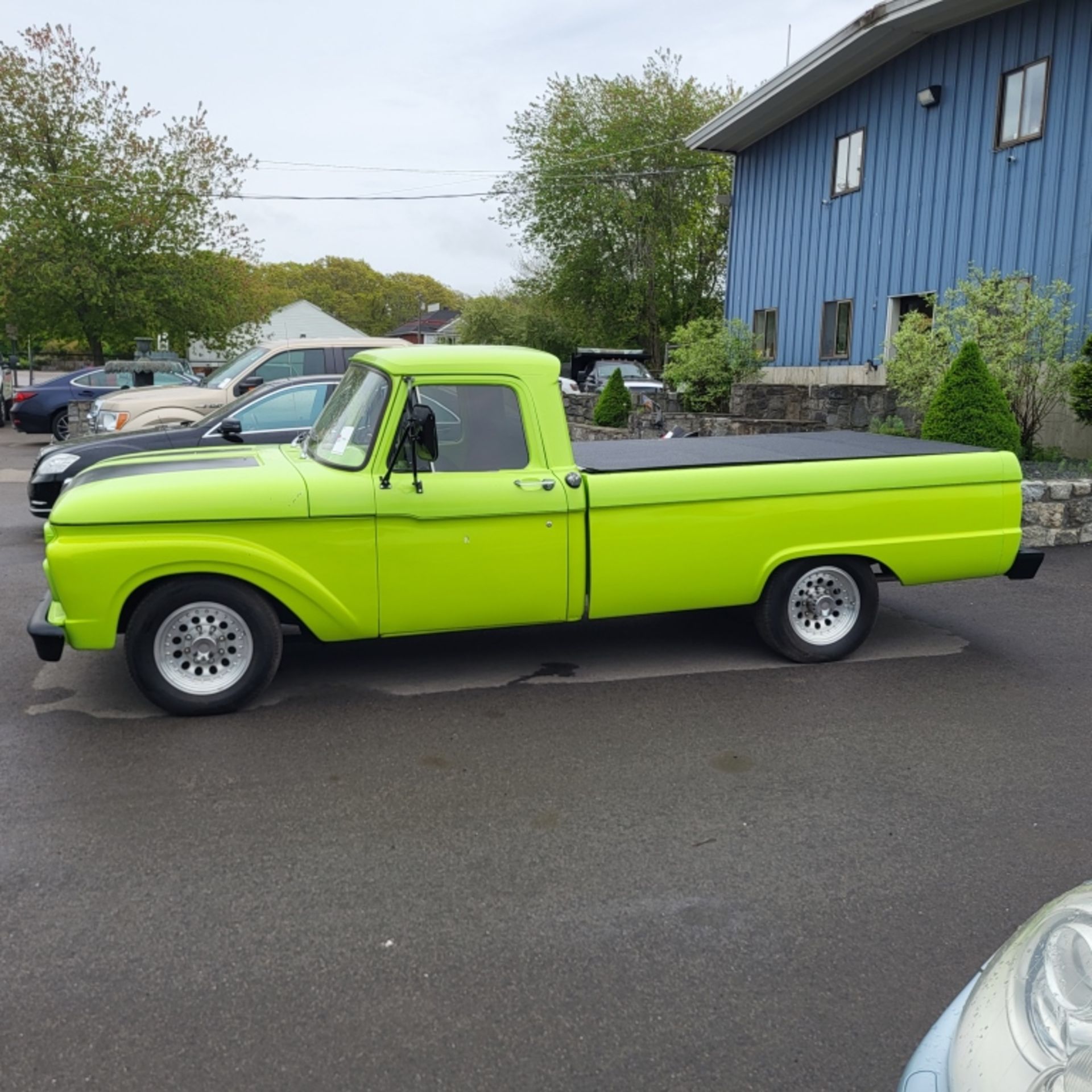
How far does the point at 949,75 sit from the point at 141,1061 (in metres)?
16.9

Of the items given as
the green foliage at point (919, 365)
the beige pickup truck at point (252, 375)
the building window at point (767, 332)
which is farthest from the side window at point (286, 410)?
the building window at point (767, 332)

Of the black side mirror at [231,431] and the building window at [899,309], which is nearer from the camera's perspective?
the black side mirror at [231,431]

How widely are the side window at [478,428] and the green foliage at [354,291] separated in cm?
10262

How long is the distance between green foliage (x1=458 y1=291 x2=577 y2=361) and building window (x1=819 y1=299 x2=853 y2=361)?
71.8ft

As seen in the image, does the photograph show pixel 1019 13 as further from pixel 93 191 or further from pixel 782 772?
pixel 93 191

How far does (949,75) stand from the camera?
51.0ft

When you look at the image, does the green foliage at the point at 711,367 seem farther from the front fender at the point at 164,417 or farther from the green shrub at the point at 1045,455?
the front fender at the point at 164,417

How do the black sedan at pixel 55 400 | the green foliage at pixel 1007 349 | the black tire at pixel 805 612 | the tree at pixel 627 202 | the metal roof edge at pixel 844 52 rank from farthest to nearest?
the tree at pixel 627 202 → the black sedan at pixel 55 400 → the metal roof edge at pixel 844 52 → the green foliage at pixel 1007 349 → the black tire at pixel 805 612

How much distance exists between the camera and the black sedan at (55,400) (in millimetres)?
20047

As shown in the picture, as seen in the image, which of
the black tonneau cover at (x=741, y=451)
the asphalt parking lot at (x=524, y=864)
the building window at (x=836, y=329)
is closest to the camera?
the asphalt parking lot at (x=524, y=864)

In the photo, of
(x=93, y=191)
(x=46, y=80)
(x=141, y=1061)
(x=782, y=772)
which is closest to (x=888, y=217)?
(x=782, y=772)

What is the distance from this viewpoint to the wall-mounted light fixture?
1570 cm

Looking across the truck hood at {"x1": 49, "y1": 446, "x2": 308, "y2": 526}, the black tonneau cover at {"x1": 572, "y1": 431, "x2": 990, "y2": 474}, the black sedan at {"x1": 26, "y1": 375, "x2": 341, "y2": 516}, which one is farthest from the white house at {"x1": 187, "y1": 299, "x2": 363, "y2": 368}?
the truck hood at {"x1": 49, "y1": 446, "x2": 308, "y2": 526}

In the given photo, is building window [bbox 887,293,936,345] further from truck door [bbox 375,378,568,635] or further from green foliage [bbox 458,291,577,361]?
green foliage [bbox 458,291,577,361]
